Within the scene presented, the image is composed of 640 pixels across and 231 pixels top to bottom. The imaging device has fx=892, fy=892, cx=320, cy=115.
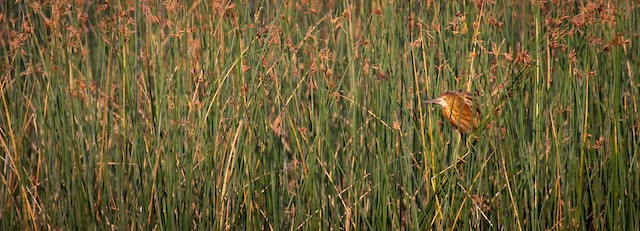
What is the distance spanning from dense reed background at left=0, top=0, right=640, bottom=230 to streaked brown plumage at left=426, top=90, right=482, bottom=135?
0.05 m

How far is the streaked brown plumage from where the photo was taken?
279cm

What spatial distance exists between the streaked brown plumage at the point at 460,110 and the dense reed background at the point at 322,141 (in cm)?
5

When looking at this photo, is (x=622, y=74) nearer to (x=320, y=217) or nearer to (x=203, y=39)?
(x=320, y=217)

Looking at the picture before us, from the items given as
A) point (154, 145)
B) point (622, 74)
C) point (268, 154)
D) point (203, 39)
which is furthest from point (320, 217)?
point (622, 74)

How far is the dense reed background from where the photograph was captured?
285 centimetres

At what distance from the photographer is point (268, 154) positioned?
315 centimetres

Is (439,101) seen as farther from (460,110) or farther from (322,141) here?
(322,141)

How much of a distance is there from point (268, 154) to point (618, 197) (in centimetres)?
120

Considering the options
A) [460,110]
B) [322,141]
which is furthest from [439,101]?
[322,141]

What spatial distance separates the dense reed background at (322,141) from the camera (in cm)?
285

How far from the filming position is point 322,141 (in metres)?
2.97

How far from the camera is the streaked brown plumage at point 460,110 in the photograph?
279 centimetres

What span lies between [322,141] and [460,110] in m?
0.50

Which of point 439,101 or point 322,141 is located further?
point 322,141
